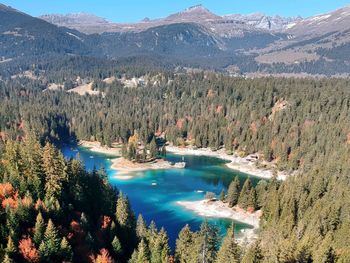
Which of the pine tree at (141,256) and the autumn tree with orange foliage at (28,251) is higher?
the autumn tree with orange foliage at (28,251)

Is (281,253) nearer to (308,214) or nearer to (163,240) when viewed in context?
(163,240)

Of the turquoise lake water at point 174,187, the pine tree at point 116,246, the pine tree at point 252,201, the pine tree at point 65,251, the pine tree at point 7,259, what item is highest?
the pine tree at point 7,259

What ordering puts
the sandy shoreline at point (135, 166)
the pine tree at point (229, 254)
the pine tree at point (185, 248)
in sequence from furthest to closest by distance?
the sandy shoreline at point (135, 166) < the pine tree at point (185, 248) < the pine tree at point (229, 254)

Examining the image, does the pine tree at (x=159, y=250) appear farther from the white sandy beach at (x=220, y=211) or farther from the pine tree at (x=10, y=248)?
the white sandy beach at (x=220, y=211)

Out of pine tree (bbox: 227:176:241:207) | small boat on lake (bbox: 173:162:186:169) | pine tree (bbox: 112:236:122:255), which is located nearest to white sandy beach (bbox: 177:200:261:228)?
pine tree (bbox: 227:176:241:207)

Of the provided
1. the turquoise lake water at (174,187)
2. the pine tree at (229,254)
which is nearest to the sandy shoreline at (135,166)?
the turquoise lake water at (174,187)

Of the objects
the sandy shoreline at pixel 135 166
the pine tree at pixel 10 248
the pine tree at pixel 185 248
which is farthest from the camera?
the sandy shoreline at pixel 135 166

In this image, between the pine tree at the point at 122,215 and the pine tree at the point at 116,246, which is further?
the pine tree at the point at 122,215

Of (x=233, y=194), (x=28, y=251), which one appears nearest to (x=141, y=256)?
(x=28, y=251)
